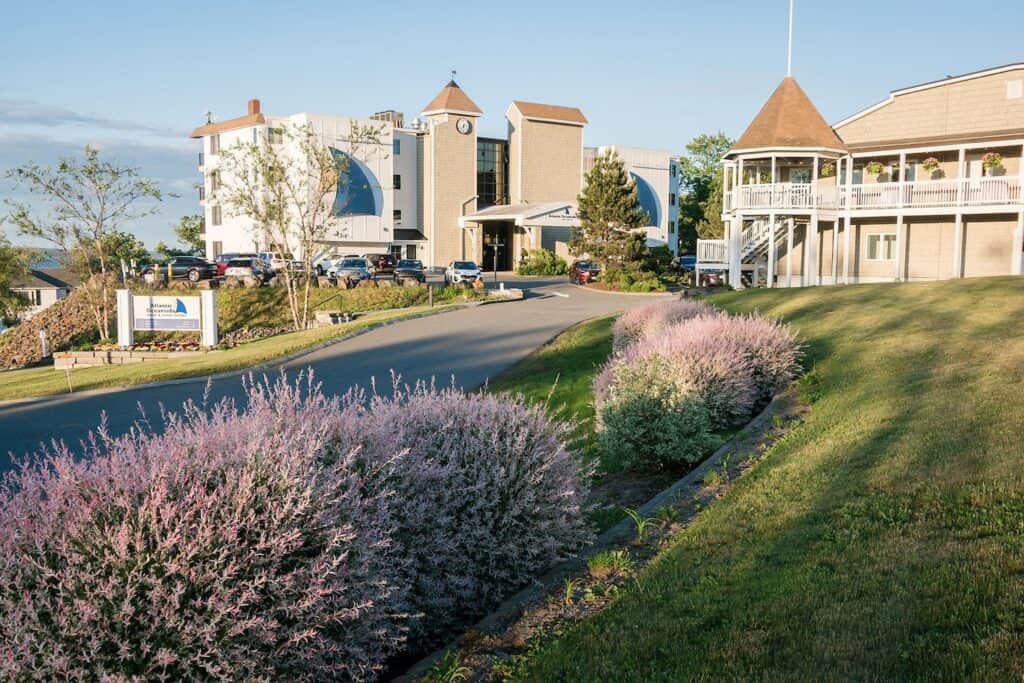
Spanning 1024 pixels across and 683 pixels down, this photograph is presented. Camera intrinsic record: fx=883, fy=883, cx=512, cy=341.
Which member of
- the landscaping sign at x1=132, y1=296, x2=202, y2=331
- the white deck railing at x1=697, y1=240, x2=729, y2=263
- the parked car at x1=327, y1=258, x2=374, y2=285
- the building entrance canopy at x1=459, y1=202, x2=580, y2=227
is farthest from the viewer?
the building entrance canopy at x1=459, y1=202, x2=580, y2=227

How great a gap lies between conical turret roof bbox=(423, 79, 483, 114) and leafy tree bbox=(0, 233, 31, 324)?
1168 inches

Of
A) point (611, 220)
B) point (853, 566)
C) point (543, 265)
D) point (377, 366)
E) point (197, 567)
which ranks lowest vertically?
point (377, 366)

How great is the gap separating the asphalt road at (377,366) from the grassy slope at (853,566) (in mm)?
7272

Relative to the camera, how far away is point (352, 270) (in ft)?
148

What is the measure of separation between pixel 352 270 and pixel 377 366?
2562cm

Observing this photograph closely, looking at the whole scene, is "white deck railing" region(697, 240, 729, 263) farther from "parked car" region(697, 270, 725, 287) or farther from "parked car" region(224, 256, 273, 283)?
"parked car" region(224, 256, 273, 283)

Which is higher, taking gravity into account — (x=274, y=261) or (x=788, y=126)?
(x=788, y=126)

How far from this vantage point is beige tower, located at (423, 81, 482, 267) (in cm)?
6600

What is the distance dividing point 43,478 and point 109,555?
2.94 feet

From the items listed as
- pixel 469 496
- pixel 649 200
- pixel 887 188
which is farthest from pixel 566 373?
pixel 649 200

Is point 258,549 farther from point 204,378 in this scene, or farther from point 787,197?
point 787,197

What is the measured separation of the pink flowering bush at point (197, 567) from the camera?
394cm

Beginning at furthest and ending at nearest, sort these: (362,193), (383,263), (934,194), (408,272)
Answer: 1. (362,193)
2. (383,263)
3. (408,272)
4. (934,194)

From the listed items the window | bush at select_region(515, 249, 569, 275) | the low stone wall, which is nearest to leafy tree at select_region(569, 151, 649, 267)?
bush at select_region(515, 249, 569, 275)
